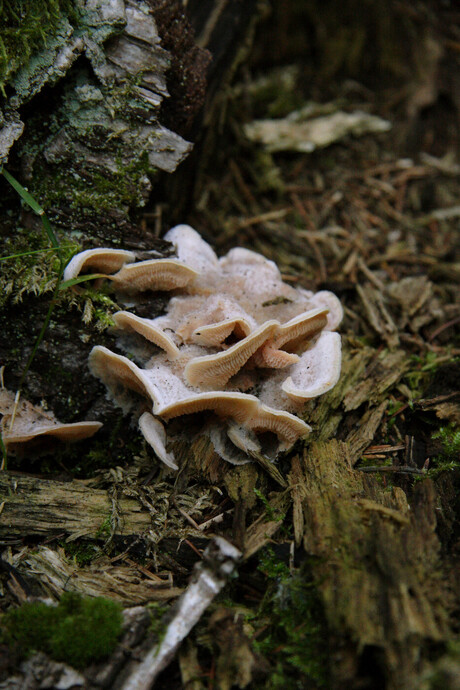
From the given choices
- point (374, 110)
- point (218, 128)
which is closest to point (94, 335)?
point (218, 128)

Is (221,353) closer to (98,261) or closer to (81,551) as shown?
(98,261)

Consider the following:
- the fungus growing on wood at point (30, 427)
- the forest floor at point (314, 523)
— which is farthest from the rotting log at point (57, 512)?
the fungus growing on wood at point (30, 427)

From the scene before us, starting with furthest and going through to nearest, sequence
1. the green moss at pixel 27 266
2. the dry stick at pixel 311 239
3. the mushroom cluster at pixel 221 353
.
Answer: the dry stick at pixel 311 239 → the green moss at pixel 27 266 → the mushroom cluster at pixel 221 353

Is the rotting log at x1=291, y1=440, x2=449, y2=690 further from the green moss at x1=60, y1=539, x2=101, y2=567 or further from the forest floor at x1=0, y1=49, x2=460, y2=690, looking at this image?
the green moss at x1=60, y1=539, x2=101, y2=567

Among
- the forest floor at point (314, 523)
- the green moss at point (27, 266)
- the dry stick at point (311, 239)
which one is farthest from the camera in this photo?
the dry stick at point (311, 239)

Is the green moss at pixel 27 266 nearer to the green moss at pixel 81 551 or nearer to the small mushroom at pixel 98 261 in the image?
the small mushroom at pixel 98 261

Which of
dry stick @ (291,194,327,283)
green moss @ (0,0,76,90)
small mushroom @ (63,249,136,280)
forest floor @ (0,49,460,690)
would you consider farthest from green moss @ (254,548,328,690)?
green moss @ (0,0,76,90)
